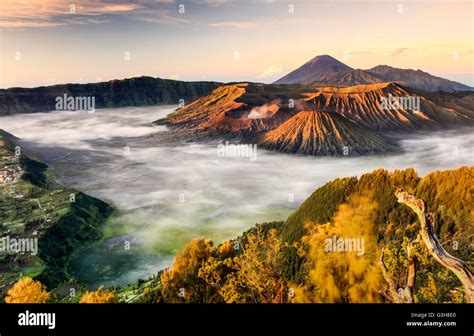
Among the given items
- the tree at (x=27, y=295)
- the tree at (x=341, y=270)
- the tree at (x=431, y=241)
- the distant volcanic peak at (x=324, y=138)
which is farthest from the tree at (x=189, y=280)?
the distant volcanic peak at (x=324, y=138)

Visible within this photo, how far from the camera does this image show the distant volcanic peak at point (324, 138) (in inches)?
6531

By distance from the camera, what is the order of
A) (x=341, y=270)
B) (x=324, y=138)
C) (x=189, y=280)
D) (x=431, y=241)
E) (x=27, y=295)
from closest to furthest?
(x=431, y=241), (x=341, y=270), (x=27, y=295), (x=189, y=280), (x=324, y=138)

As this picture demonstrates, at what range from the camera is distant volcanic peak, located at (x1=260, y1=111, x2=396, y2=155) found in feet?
544

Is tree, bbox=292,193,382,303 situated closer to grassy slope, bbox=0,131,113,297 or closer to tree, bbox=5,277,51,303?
tree, bbox=5,277,51,303

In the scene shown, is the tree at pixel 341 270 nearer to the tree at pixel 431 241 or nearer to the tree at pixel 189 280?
the tree at pixel 189 280

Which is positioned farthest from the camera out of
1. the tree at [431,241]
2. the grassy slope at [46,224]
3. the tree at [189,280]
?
the grassy slope at [46,224]

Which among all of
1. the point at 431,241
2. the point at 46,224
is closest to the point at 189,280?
the point at 431,241

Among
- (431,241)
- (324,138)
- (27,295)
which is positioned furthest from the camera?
(324,138)

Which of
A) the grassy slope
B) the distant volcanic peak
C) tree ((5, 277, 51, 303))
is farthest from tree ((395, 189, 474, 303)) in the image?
the distant volcanic peak

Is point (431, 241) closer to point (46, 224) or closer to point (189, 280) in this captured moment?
point (189, 280)

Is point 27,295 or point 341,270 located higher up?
point 341,270

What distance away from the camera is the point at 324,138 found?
6678 inches
